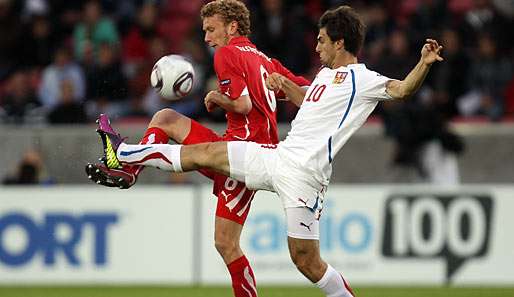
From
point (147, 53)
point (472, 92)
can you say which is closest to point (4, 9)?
point (147, 53)

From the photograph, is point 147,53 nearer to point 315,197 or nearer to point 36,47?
point 36,47

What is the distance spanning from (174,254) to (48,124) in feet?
9.86

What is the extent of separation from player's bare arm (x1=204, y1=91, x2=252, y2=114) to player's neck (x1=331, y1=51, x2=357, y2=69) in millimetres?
737

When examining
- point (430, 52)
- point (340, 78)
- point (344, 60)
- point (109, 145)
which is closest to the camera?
point (430, 52)

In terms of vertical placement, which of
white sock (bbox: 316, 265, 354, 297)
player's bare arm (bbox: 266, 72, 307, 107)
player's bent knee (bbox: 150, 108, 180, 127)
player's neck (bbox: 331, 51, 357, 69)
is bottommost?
white sock (bbox: 316, 265, 354, 297)

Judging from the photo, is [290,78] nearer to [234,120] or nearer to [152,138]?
[234,120]

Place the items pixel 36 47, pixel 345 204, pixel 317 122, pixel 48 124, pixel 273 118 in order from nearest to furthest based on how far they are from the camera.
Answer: pixel 317 122 → pixel 273 118 → pixel 345 204 → pixel 48 124 → pixel 36 47

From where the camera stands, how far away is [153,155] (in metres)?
9.71

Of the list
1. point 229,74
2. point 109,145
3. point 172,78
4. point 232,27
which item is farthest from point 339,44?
point 109,145

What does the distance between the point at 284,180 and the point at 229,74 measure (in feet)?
3.23

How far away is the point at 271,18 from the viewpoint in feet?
57.3

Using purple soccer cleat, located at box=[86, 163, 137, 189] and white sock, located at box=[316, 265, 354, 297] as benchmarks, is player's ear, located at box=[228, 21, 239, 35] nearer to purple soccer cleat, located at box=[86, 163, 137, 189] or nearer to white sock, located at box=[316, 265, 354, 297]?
purple soccer cleat, located at box=[86, 163, 137, 189]

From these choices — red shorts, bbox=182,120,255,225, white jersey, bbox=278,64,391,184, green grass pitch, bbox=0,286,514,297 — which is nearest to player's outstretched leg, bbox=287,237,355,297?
white jersey, bbox=278,64,391,184

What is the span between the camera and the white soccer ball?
9.98 meters
